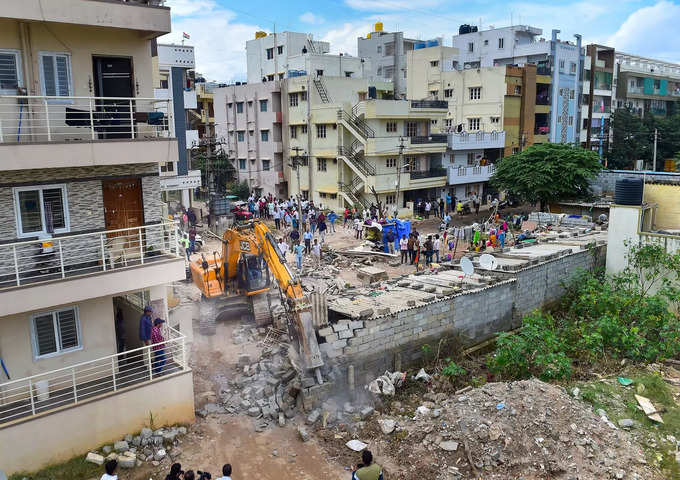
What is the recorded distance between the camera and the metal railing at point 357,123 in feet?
125

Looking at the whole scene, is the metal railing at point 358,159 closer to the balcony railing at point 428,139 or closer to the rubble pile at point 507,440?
the balcony railing at point 428,139

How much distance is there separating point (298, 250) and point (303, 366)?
11.0m

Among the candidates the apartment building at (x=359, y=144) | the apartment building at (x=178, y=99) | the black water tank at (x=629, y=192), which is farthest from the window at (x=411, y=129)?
the black water tank at (x=629, y=192)

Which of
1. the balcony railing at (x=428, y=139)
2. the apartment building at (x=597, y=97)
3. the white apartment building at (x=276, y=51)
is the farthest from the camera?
the apartment building at (x=597, y=97)

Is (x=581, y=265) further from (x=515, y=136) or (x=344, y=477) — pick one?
(x=515, y=136)

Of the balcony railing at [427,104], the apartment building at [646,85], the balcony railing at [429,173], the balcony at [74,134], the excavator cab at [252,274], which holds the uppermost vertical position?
the apartment building at [646,85]

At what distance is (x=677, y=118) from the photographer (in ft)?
192

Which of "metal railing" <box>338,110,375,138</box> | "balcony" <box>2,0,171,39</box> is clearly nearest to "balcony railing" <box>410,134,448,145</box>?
"metal railing" <box>338,110,375,138</box>

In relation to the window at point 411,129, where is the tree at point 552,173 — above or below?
below

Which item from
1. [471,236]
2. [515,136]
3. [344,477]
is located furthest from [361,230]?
[515,136]

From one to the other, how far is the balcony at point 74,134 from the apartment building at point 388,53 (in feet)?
157

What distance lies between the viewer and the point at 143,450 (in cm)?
1144

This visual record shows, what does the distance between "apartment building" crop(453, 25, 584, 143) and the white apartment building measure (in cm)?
1536

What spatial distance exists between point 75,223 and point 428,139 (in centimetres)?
3252
